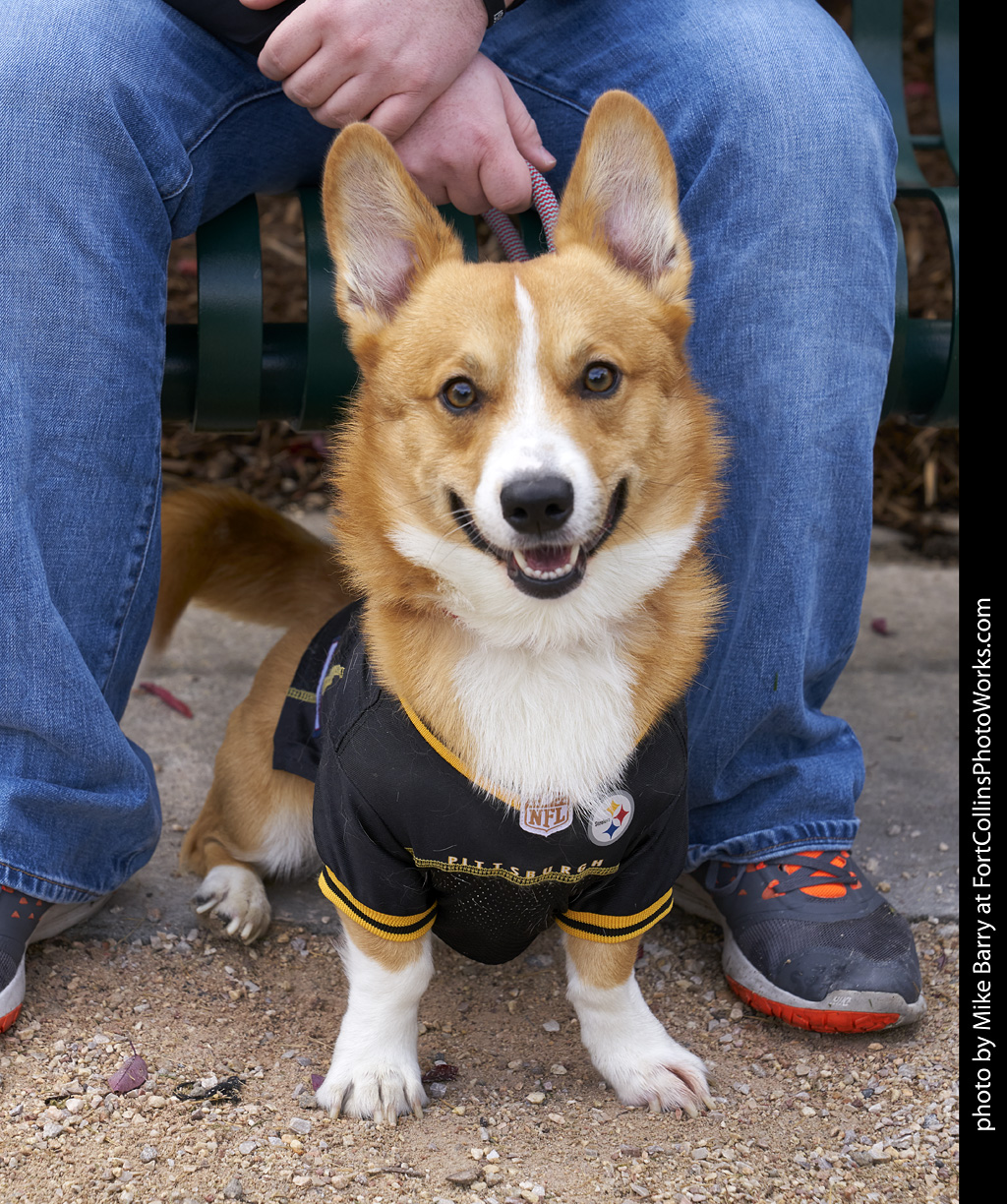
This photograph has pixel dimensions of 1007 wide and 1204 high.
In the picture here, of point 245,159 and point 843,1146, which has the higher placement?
point 245,159

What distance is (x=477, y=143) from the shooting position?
2014 mm

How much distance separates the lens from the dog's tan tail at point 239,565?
2.42 m

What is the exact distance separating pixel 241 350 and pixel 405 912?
1199 mm

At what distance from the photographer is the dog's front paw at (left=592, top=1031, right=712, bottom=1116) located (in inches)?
72.7

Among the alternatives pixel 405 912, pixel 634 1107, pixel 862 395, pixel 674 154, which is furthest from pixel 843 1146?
pixel 674 154

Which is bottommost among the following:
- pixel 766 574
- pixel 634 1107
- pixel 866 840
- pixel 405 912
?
pixel 866 840

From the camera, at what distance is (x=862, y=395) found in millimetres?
2076

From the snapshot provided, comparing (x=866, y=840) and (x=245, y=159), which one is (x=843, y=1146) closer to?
(x=866, y=840)

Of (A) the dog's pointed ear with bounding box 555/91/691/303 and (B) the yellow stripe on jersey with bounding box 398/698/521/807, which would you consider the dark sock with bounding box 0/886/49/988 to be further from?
(A) the dog's pointed ear with bounding box 555/91/691/303

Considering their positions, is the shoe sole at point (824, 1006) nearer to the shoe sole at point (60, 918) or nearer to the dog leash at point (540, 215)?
the shoe sole at point (60, 918)

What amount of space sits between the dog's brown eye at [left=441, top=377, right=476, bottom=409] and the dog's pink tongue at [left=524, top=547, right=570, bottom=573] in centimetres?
27

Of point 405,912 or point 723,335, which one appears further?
point 723,335

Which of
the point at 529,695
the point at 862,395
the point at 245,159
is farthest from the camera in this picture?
the point at 245,159

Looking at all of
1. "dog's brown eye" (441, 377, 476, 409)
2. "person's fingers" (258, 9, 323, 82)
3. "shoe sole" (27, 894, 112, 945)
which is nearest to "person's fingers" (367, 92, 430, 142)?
"person's fingers" (258, 9, 323, 82)
